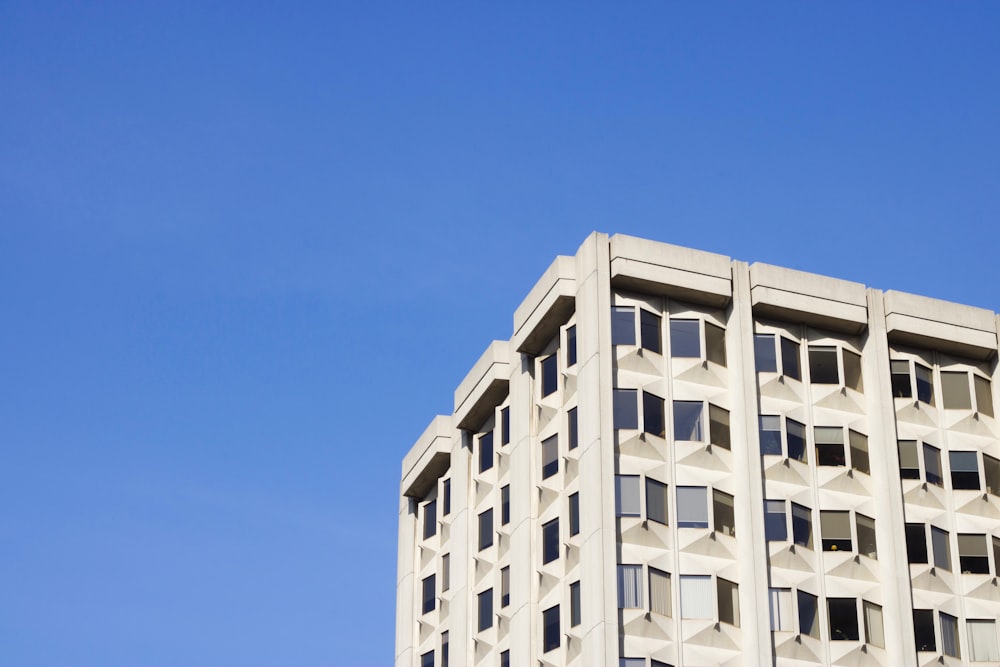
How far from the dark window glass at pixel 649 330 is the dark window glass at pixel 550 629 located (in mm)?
11259

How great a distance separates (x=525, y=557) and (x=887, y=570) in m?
14.7

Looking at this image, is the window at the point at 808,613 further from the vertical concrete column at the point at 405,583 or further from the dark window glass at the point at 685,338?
the vertical concrete column at the point at 405,583

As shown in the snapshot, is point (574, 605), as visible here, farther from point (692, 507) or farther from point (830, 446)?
point (830, 446)

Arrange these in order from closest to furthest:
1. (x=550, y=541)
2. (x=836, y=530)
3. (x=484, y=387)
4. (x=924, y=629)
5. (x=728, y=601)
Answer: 1. (x=728, y=601)
2. (x=924, y=629)
3. (x=836, y=530)
4. (x=550, y=541)
5. (x=484, y=387)

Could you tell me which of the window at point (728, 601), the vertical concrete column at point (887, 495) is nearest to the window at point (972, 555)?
the vertical concrete column at point (887, 495)

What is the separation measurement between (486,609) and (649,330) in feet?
48.6

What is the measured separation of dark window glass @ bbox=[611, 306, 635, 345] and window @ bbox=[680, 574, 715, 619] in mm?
9822

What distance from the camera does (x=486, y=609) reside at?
7000cm

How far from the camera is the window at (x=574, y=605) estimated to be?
6144 cm

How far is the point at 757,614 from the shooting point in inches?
2406

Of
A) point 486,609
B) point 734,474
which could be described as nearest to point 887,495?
point 734,474

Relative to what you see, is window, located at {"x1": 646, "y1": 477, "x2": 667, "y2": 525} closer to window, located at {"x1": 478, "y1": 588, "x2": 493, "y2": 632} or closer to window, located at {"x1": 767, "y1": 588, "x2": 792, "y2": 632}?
window, located at {"x1": 767, "y1": 588, "x2": 792, "y2": 632}

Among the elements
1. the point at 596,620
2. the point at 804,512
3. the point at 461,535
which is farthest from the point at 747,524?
the point at 461,535

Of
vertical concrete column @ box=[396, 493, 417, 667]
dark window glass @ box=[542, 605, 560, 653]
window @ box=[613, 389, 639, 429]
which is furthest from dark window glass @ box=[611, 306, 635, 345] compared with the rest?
vertical concrete column @ box=[396, 493, 417, 667]
